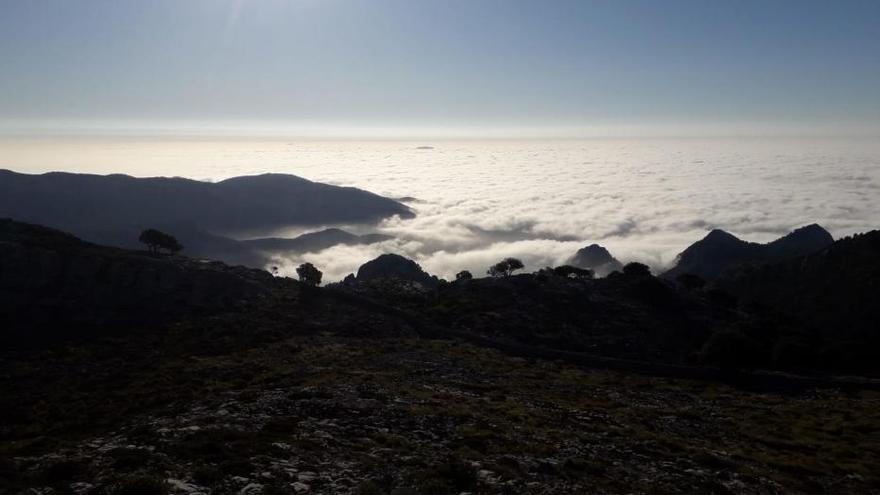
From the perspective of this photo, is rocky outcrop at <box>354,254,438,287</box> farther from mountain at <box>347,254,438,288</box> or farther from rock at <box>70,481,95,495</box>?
rock at <box>70,481,95,495</box>

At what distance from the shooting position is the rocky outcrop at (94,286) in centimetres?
7238

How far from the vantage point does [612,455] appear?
28.6m

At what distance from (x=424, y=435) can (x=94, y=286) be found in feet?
242

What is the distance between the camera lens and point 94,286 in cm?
8275

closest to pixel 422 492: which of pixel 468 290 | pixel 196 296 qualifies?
pixel 196 296

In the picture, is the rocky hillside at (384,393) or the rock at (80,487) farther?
the rocky hillside at (384,393)

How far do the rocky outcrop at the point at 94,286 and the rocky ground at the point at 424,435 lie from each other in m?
27.3

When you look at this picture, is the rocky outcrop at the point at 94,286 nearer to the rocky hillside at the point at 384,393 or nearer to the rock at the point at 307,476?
the rocky hillside at the point at 384,393

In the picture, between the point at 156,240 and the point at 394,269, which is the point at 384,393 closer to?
the point at 156,240

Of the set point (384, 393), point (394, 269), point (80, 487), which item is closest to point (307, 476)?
point (80, 487)

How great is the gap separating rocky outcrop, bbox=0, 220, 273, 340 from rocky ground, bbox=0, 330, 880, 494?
27282 millimetres

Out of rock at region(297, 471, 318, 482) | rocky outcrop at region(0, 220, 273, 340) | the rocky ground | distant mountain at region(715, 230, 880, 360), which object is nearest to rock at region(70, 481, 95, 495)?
the rocky ground

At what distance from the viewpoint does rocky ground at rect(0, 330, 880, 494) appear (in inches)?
898

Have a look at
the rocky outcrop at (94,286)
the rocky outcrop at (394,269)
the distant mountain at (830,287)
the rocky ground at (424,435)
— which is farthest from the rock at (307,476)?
the rocky outcrop at (394,269)
